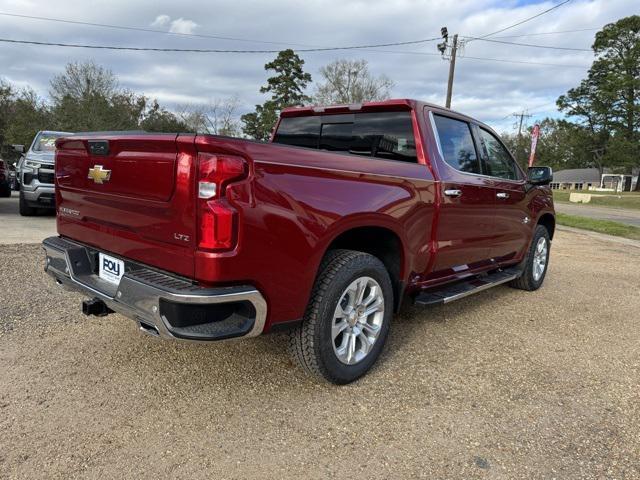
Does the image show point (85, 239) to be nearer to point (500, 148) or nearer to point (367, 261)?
point (367, 261)

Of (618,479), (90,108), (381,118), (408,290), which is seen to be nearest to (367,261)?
(408,290)

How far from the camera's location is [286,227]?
97.6 inches

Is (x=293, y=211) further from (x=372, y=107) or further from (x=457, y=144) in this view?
(x=457, y=144)

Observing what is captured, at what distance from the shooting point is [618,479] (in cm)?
225

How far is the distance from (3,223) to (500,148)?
8417 millimetres

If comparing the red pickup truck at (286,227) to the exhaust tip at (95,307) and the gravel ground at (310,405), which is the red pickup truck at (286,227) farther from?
the gravel ground at (310,405)

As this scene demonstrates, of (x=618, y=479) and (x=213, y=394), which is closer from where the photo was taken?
(x=618, y=479)

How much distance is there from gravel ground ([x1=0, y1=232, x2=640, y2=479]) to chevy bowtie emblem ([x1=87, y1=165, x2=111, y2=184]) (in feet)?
3.99

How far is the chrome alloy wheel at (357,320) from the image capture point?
2.98 m

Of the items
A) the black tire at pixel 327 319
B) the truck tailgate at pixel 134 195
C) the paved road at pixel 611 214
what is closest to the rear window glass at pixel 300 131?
the black tire at pixel 327 319

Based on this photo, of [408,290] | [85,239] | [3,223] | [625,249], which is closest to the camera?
[85,239]

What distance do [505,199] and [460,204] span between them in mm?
976

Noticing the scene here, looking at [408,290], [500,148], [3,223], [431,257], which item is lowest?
[3,223]

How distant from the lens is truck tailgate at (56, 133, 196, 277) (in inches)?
92.1
